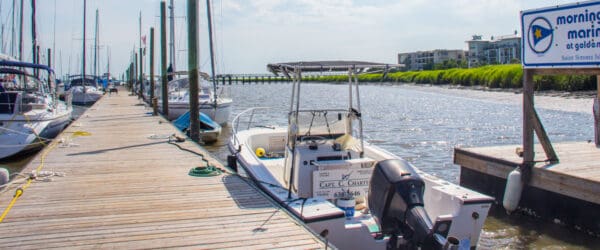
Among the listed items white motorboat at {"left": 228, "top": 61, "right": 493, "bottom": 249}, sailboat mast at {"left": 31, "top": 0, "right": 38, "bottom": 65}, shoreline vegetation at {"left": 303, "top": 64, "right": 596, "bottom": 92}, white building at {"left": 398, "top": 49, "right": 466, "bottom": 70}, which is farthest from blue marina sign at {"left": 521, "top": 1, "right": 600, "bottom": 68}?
white building at {"left": 398, "top": 49, "right": 466, "bottom": 70}

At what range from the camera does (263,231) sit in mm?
5348

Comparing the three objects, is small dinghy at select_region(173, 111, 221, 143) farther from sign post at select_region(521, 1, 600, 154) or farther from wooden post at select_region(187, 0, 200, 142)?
sign post at select_region(521, 1, 600, 154)

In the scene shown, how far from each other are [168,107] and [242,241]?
63.9 feet

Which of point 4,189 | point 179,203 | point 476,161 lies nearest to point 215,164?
point 179,203

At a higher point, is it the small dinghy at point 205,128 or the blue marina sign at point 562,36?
the blue marina sign at point 562,36

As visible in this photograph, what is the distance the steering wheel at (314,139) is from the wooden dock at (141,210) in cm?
111

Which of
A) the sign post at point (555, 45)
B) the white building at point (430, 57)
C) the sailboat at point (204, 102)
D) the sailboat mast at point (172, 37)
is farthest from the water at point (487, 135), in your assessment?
the white building at point (430, 57)

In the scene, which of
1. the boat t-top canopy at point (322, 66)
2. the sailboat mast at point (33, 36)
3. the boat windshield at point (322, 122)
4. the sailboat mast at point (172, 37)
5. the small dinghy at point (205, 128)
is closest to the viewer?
the boat t-top canopy at point (322, 66)

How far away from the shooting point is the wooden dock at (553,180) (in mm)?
7629

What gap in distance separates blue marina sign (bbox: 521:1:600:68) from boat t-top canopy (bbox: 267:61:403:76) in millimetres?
2563

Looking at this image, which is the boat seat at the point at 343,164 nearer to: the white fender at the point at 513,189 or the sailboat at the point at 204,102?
the white fender at the point at 513,189

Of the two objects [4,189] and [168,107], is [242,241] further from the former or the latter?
[168,107]

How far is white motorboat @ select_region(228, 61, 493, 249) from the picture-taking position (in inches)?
216

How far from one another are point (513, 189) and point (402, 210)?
3764 mm
